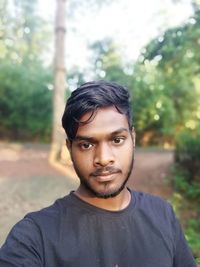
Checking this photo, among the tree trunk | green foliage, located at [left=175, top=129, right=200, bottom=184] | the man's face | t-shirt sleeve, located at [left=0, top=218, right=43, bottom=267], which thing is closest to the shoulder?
the man's face

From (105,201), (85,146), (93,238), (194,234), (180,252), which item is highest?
(85,146)

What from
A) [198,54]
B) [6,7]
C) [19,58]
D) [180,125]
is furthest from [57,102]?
[6,7]

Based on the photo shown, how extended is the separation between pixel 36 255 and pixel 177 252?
60 centimetres

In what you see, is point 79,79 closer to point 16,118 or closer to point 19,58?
point 16,118

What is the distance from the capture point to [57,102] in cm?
1173

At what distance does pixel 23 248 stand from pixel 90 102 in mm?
568

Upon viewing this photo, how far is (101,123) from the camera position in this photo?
57.7 inches

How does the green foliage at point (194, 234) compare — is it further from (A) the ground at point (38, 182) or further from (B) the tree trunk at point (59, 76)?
(B) the tree trunk at point (59, 76)

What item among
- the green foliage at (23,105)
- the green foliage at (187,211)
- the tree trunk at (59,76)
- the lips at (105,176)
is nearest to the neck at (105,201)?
the lips at (105,176)

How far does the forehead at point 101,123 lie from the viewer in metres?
1.46

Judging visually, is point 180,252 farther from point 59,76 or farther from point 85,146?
point 59,76

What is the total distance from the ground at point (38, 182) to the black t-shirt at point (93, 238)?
407 cm

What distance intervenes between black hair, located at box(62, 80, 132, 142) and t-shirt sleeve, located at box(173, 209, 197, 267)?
0.49m

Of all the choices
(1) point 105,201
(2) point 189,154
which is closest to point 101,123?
(1) point 105,201
